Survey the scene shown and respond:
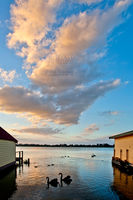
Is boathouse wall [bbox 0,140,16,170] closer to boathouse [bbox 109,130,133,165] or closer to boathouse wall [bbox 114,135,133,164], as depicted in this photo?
boathouse [bbox 109,130,133,165]

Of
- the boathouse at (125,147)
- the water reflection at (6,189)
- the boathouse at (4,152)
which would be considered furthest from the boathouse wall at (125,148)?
the boathouse at (4,152)

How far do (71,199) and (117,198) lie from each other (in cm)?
483

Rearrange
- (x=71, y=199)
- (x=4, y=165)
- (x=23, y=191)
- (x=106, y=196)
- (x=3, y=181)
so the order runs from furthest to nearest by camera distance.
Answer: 1. (x=4, y=165)
2. (x=3, y=181)
3. (x=23, y=191)
4. (x=106, y=196)
5. (x=71, y=199)

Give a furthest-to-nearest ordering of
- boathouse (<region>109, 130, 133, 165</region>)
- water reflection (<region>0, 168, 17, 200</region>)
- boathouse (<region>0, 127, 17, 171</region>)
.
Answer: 1. boathouse (<region>109, 130, 133, 165</region>)
2. boathouse (<region>0, 127, 17, 171</region>)
3. water reflection (<region>0, 168, 17, 200</region>)

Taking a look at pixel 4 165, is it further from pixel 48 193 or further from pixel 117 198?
pixel 117 198

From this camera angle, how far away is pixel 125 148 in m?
40.7

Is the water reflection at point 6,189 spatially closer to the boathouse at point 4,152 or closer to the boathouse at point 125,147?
the boathouse at point 4,152

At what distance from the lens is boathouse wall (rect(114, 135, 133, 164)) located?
3716 centimetres

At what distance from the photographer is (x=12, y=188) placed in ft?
80.7

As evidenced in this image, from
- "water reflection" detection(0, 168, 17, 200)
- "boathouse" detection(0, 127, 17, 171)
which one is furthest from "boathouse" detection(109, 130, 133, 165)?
"boathouse" detection(0, 127, 17, 171)

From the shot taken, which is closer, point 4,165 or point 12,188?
point 12,188

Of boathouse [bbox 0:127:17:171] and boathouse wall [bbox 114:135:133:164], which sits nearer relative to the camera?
boathouse [bbox 0:127:17:171]

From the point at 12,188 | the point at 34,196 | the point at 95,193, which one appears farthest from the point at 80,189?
the point at 12,188

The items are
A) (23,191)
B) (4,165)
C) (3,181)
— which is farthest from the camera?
(4,165)
